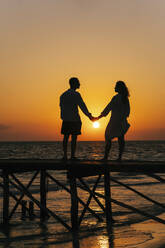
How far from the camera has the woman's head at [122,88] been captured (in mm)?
11656

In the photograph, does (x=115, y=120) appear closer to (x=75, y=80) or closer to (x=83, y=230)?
(x=75, y=80)

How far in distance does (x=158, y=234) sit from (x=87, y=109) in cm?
495

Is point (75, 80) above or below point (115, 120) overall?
above

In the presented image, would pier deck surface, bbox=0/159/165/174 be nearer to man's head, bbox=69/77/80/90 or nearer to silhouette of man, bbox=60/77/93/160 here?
silhouette of man, bbox=60/77/93/160

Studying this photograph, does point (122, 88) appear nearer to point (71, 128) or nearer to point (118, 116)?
point (118, 116)

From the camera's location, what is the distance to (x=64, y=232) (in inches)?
527

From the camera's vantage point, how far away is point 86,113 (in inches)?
460

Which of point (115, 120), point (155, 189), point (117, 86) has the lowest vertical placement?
point (155, 189)

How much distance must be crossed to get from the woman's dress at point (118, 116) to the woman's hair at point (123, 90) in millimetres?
106

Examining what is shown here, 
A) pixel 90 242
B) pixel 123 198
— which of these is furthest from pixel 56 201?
pixel 90 242

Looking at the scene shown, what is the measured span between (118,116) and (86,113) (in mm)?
969

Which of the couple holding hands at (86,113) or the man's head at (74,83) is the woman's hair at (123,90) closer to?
the couple holding hands at (86,113)

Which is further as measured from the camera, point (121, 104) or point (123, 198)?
point (123, 198)

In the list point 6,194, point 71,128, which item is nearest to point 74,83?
point 71,128
